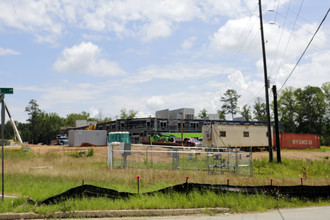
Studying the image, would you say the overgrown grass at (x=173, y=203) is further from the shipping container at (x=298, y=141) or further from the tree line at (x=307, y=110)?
the tree line at (x=307, y=110)

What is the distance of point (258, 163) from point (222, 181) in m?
12.9

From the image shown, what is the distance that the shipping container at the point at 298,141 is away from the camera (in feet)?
181

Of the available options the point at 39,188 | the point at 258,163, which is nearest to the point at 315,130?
the point at 258,163

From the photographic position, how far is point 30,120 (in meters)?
125

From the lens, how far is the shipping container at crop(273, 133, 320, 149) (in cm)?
5522

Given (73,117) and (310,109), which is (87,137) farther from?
(73,117)

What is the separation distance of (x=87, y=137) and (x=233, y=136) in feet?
94.9

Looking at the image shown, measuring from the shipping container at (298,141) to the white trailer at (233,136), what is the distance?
7.85 metres

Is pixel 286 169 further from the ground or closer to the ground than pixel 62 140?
closer to the ground

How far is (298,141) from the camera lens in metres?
57.9

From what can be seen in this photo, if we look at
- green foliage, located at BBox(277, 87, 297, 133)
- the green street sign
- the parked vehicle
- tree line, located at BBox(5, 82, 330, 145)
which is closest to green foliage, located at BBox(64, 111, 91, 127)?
tree line, located at BBox(5, 82, 330, 145)

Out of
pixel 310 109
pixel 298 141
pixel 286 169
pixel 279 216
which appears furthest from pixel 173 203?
pixel 310 109

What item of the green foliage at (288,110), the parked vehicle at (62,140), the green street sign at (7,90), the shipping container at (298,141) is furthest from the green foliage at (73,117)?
the green street sign at (7,90)

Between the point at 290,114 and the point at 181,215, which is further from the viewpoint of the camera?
the point at 290,114
